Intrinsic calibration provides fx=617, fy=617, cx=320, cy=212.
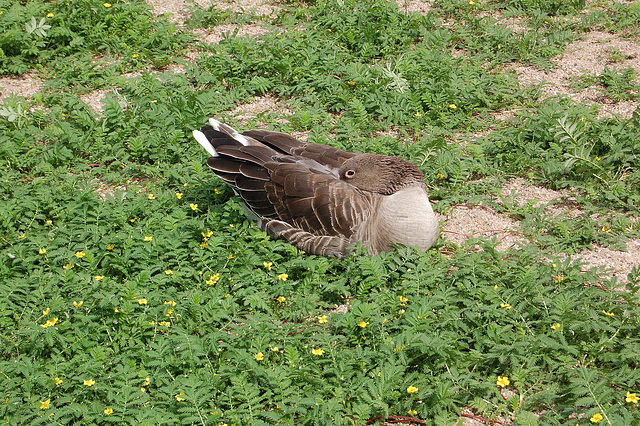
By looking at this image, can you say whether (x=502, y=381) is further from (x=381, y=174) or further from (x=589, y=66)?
(x=589, y=66)

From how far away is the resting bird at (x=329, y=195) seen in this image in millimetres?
5352

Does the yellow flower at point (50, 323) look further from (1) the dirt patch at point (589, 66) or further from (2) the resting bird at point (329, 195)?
(1) the dirt patch at point (589, 66)

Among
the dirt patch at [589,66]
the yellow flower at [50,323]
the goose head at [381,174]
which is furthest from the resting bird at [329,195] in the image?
the dirt patch at [589,66]

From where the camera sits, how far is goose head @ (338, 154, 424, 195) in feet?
18.3

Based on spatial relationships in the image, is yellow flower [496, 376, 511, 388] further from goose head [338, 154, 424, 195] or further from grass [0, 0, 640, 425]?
goose head [338, 154, 424, 195]

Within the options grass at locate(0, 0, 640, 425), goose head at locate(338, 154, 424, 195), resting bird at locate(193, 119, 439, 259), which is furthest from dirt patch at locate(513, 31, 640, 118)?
resting bird at locate(193, 119, 439, 259)

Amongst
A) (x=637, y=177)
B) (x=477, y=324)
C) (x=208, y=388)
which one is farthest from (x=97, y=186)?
(x=637, y=177)

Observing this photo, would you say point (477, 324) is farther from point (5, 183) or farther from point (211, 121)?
point (5, 183)

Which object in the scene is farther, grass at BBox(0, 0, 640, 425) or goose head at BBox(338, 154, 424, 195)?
goose head at BBox(338, 154, 424, 195)

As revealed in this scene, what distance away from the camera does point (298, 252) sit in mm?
5531

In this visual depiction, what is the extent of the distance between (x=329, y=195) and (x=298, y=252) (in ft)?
1.91

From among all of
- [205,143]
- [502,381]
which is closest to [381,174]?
[205,143]

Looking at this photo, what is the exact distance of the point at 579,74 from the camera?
25.9 feet

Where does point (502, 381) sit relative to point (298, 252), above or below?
above
